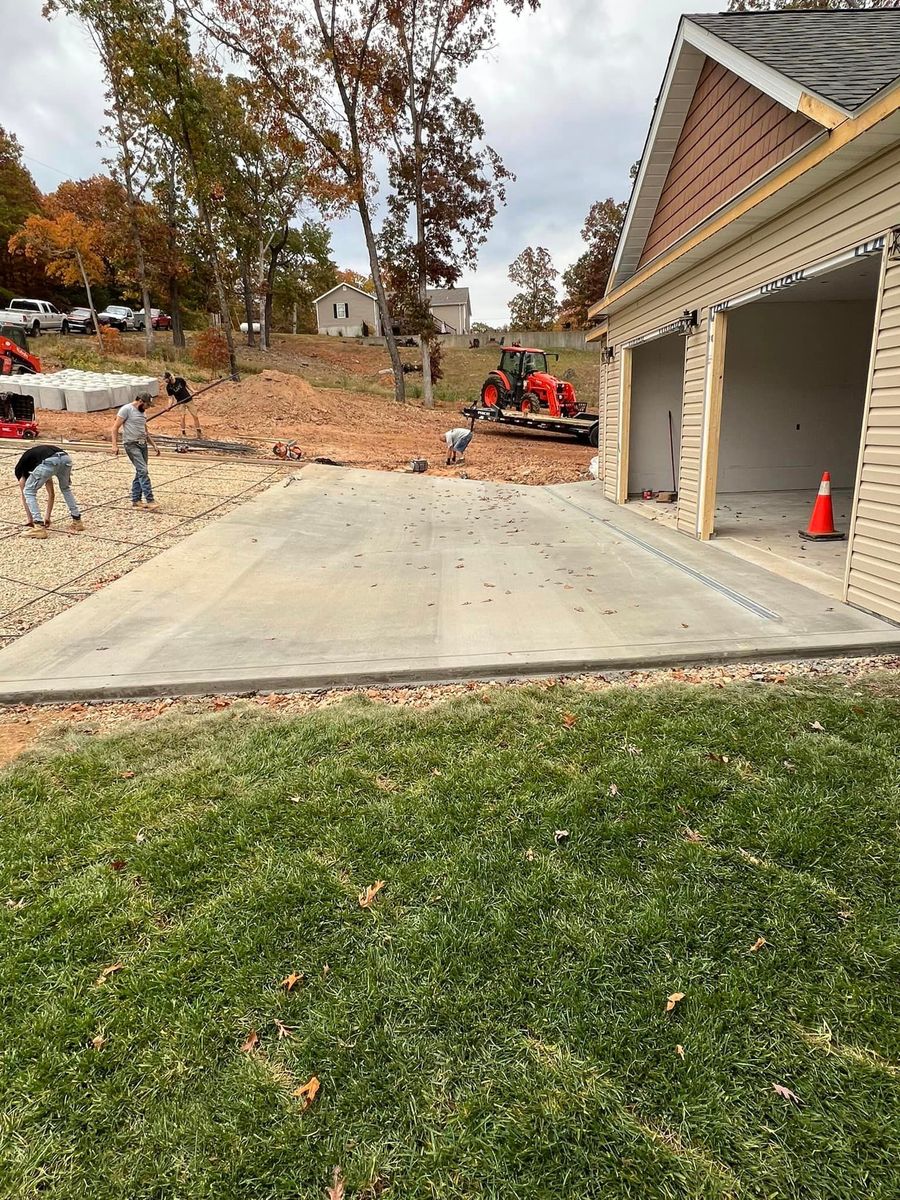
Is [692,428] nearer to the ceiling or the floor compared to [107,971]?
nearer to the ceiling

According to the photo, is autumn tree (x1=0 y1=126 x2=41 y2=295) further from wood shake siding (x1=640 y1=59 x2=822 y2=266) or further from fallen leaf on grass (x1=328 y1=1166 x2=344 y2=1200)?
fallen leaf on grass (x1=328 y1=1166 x2=344 y2=1200)

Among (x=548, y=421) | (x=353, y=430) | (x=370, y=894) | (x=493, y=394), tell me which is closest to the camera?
(x=370, y=894)

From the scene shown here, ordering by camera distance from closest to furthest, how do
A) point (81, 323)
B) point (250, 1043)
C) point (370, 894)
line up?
point (250, 1043) → point (370, 894) → point (81, 323)

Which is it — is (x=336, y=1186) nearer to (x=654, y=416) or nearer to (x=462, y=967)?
(x=462, y=967)

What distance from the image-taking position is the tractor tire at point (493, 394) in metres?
21.1

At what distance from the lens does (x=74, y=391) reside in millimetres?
18453

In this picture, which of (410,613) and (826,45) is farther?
(826,45)

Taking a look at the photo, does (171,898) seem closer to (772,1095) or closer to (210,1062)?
(210,1062)

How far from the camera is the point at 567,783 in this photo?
3.26 metres

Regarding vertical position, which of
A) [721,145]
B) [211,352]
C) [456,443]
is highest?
[721,145]

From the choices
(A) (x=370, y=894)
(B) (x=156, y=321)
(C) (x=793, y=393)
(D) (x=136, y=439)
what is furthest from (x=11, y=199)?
(A) (x=370, y=894)

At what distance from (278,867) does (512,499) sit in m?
9.91

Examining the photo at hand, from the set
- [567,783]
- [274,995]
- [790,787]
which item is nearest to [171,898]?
[274,995]

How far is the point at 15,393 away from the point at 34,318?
16.3 meters
